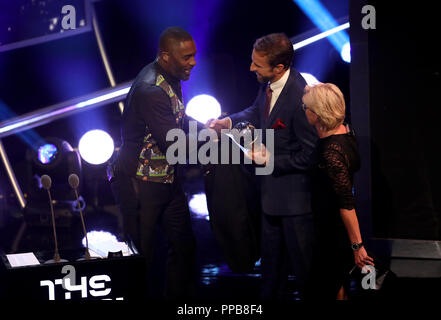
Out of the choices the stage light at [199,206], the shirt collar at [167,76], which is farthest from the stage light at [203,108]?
the shirt collar at [167,76]

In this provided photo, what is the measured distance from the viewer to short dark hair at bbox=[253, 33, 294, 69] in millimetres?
3422

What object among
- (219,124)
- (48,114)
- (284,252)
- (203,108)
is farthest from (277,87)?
(48,114)

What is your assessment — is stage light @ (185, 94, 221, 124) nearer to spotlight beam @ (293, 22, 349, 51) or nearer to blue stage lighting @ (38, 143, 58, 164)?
spotlight beam @ (293, 22, 349, 51)

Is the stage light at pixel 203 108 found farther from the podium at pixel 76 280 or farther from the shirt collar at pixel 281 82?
the podium at pixel 76 280

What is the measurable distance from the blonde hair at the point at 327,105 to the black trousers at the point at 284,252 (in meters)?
0.55

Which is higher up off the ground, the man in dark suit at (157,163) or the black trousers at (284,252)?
the man in dark suit at (157,163)

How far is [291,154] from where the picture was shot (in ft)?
11.3

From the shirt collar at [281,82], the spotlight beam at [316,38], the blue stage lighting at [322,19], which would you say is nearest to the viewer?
the shirt collar at [281,82]

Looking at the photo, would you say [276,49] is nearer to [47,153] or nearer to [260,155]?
[260,155]

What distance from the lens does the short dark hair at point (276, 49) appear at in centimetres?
342

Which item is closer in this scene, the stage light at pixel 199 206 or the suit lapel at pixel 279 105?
the suit lapel at pixel 279 105

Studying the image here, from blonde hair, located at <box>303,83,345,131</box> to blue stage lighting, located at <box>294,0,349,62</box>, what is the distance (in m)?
3.61

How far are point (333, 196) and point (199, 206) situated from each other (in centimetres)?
374

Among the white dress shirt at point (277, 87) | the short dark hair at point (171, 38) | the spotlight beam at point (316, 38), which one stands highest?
the spotlight beam at point (316, 38)
